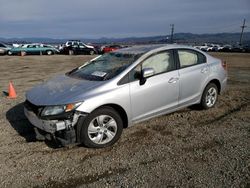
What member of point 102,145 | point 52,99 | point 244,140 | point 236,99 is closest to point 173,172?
point 102,145

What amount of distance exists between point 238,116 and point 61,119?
13.0 ft

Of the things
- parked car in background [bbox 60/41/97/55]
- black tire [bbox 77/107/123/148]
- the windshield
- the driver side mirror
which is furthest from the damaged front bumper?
parked car in background [bbox 60/41/97/55]

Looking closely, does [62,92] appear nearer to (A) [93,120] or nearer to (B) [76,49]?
(A) [93,120]

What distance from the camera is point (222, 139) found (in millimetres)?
4609

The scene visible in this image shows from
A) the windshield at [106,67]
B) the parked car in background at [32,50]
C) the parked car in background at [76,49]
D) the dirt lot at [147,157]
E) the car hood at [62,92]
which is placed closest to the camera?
the dirt lot at [147,157]

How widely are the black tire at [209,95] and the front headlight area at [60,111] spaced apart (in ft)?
10.3

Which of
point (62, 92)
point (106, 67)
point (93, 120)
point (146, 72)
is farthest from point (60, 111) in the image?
point (146, 72)

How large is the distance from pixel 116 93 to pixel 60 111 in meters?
0.95

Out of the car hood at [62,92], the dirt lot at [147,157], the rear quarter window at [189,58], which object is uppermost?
the rear quarter window at [189,58]

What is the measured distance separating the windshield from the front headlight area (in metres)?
0.84

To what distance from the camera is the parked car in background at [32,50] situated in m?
31.2

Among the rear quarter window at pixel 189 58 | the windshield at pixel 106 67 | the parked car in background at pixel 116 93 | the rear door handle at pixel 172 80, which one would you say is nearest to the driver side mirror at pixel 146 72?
the parked car in background at pixel 116 93

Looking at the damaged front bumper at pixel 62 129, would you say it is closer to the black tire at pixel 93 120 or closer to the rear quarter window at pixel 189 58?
the black tire at pixel 93 120

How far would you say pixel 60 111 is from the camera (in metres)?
3.94
